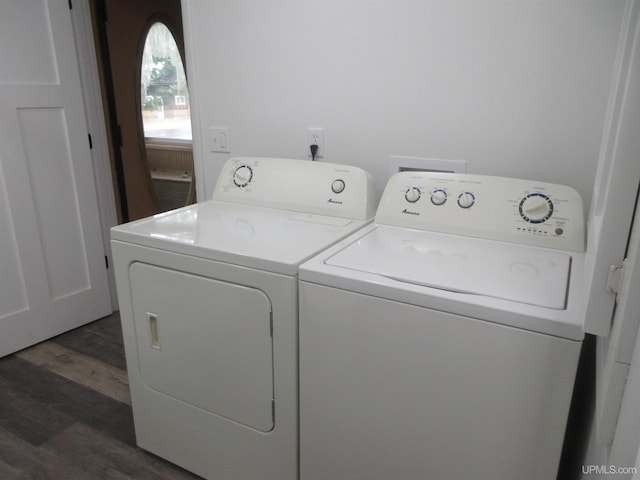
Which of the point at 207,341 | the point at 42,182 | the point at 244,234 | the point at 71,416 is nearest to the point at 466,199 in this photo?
the point at 244,234

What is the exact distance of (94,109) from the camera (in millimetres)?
2570

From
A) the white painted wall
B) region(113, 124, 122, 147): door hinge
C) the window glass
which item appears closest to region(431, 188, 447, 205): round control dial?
the white painted wall

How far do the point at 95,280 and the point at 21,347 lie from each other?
19.9 inches

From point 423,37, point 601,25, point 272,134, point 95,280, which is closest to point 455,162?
point 423,37

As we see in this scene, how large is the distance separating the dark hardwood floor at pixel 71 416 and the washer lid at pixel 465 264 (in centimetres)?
110

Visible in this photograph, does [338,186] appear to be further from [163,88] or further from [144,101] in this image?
[163,88]

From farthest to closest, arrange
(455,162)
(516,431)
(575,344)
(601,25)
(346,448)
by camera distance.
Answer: (455,162) → (601,25) → (346,448) → (516,431) → (575,344)

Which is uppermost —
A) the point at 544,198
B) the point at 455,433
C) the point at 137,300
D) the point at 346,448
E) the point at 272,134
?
the point at 272,134

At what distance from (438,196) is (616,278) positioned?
2.67 ft

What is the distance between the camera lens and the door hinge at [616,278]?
66cm

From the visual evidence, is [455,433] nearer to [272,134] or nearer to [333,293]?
[333,293]

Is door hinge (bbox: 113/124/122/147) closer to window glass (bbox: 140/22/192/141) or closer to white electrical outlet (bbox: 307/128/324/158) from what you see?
window glass (bbox: 140/22/192/141)

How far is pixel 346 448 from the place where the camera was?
4.03ft

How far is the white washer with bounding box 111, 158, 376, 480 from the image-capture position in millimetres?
1250
